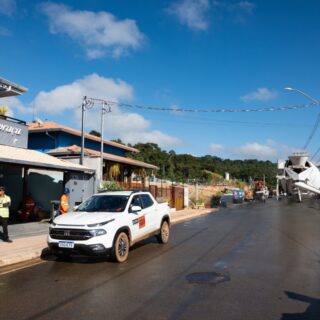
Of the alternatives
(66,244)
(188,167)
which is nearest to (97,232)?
(66,244)

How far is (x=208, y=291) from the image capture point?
743cm

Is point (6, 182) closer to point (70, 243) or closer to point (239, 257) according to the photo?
point (70, 243)

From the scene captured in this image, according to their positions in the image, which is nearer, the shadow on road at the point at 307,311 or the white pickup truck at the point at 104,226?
the shadow on road at the point at 307,311

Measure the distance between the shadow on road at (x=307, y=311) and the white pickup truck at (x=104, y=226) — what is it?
450 cm

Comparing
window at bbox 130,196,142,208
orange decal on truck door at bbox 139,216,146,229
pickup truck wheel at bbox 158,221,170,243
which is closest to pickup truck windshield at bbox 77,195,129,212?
window at bbox 130,196,142,208

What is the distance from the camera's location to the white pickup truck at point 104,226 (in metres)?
9.98

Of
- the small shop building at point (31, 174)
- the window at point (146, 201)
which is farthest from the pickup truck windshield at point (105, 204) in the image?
the small shop building at point (31, 174)

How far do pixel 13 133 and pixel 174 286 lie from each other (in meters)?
13.7

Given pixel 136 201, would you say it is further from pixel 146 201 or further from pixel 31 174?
pixel 31 174

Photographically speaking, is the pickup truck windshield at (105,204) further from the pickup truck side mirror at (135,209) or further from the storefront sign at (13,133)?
the storefront sign at (13,133)

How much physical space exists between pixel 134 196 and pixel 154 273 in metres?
3.53

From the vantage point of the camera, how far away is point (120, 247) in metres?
10.6

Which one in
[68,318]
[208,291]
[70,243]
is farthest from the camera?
[70,243]

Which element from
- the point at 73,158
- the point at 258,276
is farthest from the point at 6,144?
the point at 258,276
